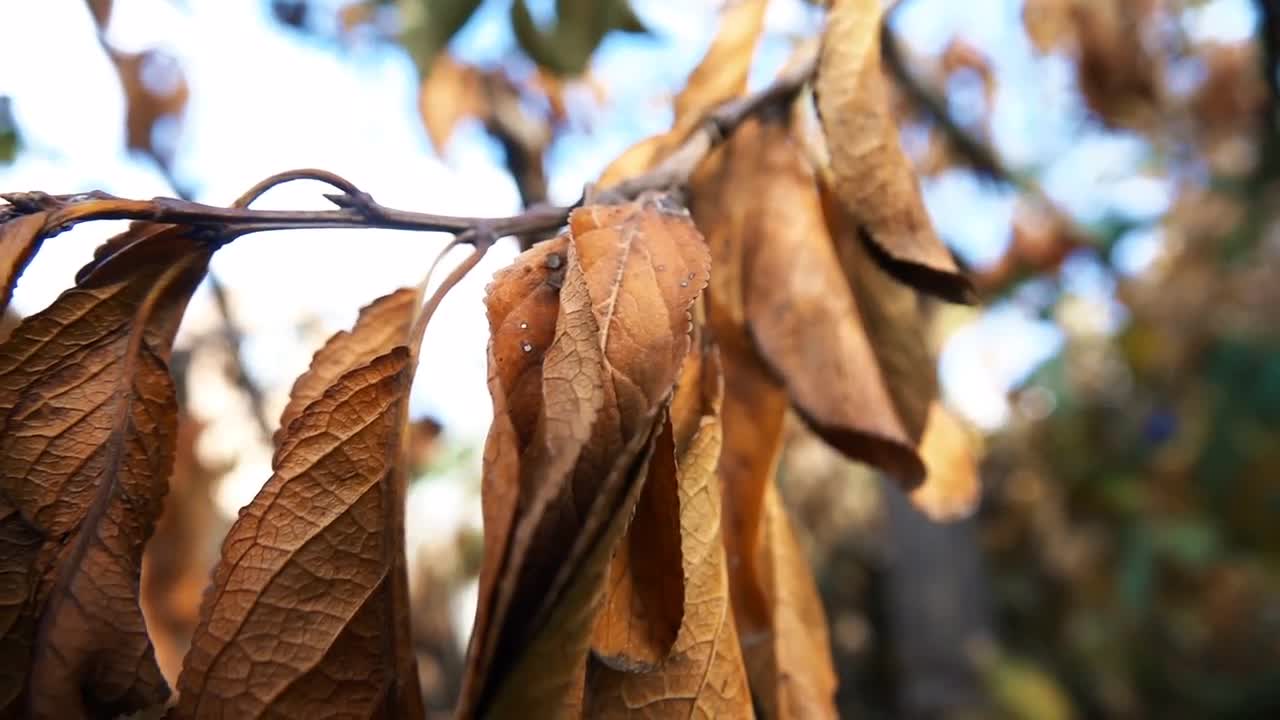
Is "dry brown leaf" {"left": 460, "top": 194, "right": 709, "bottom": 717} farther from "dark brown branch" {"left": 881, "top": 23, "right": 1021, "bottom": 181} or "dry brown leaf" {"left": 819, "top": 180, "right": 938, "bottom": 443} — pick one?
"dark brown branch" {"left": 881, "top": 23, "right": 1021, "bottom": 181}

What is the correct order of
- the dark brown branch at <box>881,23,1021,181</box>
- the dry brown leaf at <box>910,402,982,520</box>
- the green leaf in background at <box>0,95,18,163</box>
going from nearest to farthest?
the dry brown leaf at <box>910,402,982,520</box>
the green leaf in background at <box>0,95,18,163</box>
the dark brown branch at <box>881,23,1021,181</box>

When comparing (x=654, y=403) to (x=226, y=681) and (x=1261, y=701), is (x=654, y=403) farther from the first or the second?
(x=1261, y=701)

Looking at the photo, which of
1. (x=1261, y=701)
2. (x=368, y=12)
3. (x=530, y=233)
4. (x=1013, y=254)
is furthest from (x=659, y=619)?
(x=1261, y=701)

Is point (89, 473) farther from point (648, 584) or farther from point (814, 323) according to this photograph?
point (814, 323)

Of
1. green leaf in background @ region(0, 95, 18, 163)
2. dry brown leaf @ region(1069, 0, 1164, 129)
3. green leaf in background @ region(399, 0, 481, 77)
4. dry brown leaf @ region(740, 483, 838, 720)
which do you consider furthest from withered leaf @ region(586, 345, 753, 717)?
dry brown leaf @ region(1069, 0, 1164, 129)

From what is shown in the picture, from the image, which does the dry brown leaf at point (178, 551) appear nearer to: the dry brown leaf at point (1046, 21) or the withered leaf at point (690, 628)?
the withered leaf at point (690, 628)

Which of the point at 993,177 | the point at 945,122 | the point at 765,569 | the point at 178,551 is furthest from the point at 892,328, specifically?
the point at 993,177

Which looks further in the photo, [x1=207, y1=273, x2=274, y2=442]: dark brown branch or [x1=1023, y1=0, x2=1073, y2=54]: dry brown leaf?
[x1=1023, y1=0, x2=1073, y2=54]: dry brown leaf
